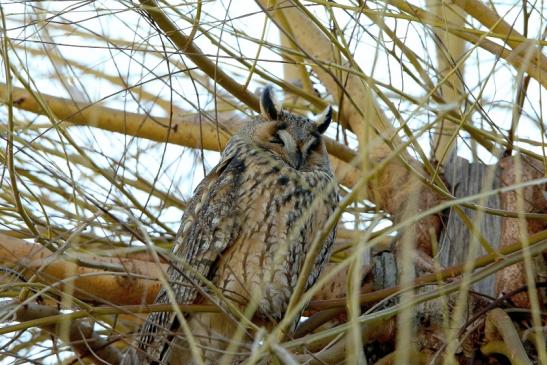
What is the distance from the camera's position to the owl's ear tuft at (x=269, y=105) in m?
3.40

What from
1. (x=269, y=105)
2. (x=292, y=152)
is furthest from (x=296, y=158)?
(x=269, y=105)

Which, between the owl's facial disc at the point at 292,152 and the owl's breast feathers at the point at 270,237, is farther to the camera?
the owl's facial disc at the point at 292,152

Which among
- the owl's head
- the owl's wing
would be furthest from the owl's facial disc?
the owl's wing

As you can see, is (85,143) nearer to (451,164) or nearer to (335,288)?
(335,288)

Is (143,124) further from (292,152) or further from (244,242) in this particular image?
(244,242)

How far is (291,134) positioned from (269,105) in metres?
0.15

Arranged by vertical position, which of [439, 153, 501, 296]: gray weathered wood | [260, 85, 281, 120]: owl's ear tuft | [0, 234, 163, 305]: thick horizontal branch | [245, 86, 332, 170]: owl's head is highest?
[260, 85, 281, 120]: owl's ear tuft

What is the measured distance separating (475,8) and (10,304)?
1.76 metres

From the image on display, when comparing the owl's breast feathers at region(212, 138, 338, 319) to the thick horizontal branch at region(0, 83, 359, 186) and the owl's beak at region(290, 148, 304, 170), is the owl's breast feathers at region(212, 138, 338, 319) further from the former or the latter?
the thick horizontal branch at region(0, 83, 359, 186)

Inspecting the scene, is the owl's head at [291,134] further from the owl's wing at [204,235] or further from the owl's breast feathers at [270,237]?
the owl's wing at [204,235]

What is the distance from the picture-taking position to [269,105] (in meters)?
3.42

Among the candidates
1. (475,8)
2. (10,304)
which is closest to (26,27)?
(10,304)

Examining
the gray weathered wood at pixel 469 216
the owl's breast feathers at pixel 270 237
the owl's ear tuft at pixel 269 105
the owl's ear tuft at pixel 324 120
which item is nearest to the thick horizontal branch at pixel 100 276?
the owl's breast feathers at pixel 270 237

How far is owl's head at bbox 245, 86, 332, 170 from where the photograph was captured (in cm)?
339
